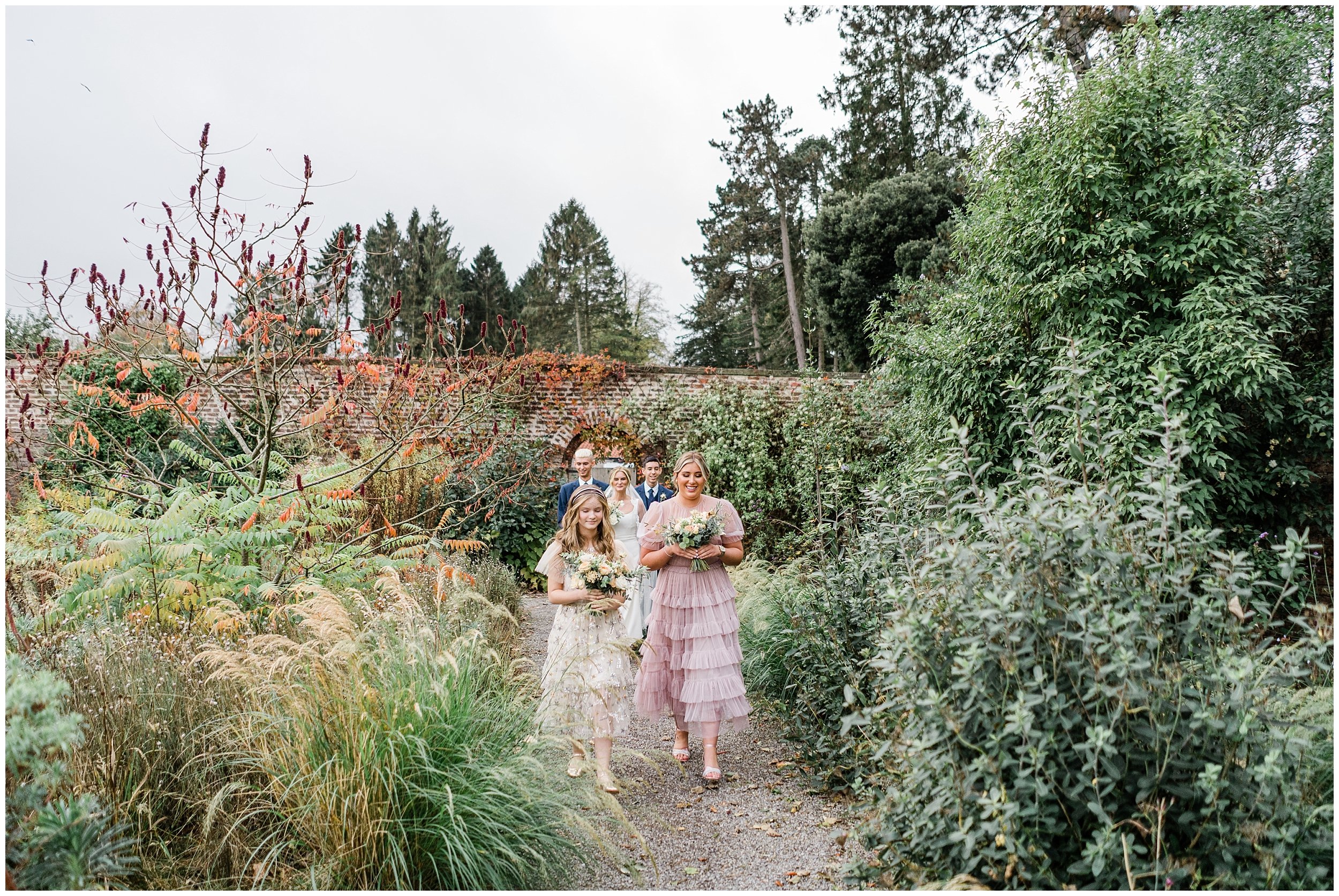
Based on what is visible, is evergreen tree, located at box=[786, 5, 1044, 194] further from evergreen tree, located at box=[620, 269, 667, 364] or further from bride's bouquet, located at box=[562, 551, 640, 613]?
evergreen tree, located at box=[620, 269, 667, 364]

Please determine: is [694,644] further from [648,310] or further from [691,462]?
[648,310]

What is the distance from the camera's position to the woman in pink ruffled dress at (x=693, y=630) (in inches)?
183

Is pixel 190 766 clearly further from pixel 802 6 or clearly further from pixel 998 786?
pixel 802 6

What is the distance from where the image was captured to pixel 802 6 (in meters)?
11.9

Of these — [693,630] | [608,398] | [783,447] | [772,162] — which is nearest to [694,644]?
[693,630]

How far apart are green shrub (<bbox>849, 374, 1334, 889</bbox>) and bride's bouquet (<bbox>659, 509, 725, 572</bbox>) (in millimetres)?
1919

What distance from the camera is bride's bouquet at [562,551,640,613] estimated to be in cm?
445

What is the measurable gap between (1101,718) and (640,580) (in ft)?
16.1

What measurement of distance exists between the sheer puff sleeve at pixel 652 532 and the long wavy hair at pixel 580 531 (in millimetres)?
299

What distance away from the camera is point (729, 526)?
16.3 ft

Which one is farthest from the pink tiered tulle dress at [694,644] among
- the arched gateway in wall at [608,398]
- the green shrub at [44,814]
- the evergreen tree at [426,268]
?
the evergreen tree at [426,268]

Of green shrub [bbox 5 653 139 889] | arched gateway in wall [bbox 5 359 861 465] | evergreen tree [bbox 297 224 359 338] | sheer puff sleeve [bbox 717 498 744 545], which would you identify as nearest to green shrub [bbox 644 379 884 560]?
arched gateway in wall [bbox 5 359 861 465]

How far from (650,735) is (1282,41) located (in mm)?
8237

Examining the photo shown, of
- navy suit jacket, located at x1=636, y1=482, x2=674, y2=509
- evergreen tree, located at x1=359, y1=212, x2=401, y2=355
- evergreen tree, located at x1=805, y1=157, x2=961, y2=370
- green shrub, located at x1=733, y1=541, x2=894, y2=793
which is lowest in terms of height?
green shrub, located at x1=733, y1=541, x2=894, y2=793
